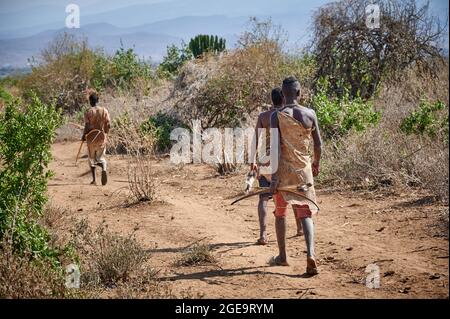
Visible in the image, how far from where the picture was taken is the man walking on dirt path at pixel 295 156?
5.64 meters

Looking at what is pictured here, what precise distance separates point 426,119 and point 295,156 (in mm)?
4951

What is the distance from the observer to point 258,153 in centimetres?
653

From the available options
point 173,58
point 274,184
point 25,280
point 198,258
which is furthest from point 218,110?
point 25,280

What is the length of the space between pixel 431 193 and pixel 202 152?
6.19m

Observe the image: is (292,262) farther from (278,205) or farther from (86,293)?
(86,293)

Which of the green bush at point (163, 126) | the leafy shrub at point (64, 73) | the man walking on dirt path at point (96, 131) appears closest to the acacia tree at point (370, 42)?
the green bush at point (163, 126)

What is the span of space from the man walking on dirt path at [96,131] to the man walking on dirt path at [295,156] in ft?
20.2

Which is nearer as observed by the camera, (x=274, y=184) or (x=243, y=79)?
(x=274, y=184)

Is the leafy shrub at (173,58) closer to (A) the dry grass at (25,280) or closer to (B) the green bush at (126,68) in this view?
(B) the green bush at (126,68)

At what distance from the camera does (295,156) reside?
572 centimetres

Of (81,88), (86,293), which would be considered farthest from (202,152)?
(81,88)

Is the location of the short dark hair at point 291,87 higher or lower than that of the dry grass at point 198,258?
higher

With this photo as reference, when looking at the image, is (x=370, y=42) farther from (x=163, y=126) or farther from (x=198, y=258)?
(x=198, y=258)
